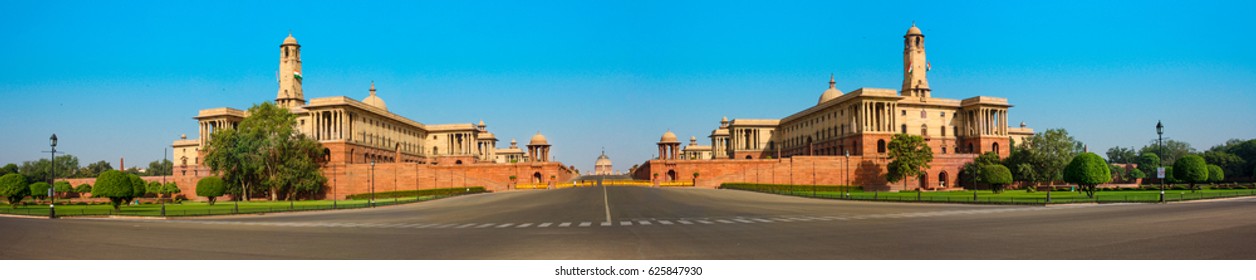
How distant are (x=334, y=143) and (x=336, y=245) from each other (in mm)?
83391

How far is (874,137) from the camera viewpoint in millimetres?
94812

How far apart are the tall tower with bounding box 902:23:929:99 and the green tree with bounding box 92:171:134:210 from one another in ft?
308

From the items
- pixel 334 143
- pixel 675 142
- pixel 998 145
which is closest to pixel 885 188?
pixel 998 145

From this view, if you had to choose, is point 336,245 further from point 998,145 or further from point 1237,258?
point 998,145

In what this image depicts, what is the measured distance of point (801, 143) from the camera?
121m

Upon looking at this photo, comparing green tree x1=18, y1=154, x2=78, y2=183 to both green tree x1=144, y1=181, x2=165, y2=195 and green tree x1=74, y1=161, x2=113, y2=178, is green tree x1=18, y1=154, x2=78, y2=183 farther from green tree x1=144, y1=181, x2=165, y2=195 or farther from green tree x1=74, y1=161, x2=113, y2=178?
green tree x1=144, y1=181, x2=165, y2=195

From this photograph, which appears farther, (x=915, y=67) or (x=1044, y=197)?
(x=915, y=67)

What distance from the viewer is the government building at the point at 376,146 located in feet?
285

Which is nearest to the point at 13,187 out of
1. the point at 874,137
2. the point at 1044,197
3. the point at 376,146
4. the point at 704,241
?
the point at 376,146

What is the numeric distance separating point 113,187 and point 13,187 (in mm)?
13784

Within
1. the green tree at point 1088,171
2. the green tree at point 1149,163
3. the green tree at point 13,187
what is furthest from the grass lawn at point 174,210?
the green tree at point 1149,163

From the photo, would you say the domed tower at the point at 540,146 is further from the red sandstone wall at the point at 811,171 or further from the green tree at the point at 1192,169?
the green tree at the point at 1192,169

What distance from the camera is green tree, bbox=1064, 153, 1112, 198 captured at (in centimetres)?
5619

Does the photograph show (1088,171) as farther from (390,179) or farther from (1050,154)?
(390,179)
